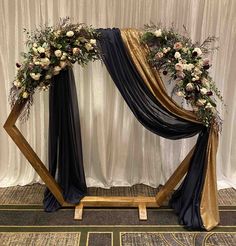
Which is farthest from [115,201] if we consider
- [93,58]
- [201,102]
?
[93,58]

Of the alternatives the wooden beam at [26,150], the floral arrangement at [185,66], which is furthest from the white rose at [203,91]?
the wooden beam at [26,150]

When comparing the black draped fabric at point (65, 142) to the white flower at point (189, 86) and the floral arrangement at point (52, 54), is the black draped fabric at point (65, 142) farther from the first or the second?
the white flower at point (189, 86)

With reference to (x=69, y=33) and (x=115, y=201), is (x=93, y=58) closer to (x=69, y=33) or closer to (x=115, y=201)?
(x=69, y=33)

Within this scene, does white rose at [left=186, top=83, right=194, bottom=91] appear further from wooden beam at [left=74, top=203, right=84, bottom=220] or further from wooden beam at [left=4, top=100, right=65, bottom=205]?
wooden beam at [left=74, top=203, right=84, bottom=220]

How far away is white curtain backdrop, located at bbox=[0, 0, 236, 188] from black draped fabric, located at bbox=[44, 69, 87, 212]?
12.6 inches

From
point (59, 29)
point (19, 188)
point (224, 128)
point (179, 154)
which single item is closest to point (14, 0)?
point (59, 29)

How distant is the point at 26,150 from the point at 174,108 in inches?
51.6

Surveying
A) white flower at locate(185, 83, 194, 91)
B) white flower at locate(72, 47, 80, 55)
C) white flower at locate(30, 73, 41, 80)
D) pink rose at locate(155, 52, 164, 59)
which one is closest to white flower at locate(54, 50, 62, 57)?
white flower at locate(72, 47, 80, 55)

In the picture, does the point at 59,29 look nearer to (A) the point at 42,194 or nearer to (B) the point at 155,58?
(B) the point at 155,58

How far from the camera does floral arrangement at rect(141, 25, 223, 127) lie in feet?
8.07

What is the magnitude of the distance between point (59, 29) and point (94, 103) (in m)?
0.88

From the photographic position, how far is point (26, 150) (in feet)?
8.66

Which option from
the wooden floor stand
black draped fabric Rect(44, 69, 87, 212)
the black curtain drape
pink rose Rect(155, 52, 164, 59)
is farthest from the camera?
the wooden floor stand

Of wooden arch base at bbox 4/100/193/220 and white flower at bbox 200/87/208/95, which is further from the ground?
white flower at bbox 200/87/208/95
